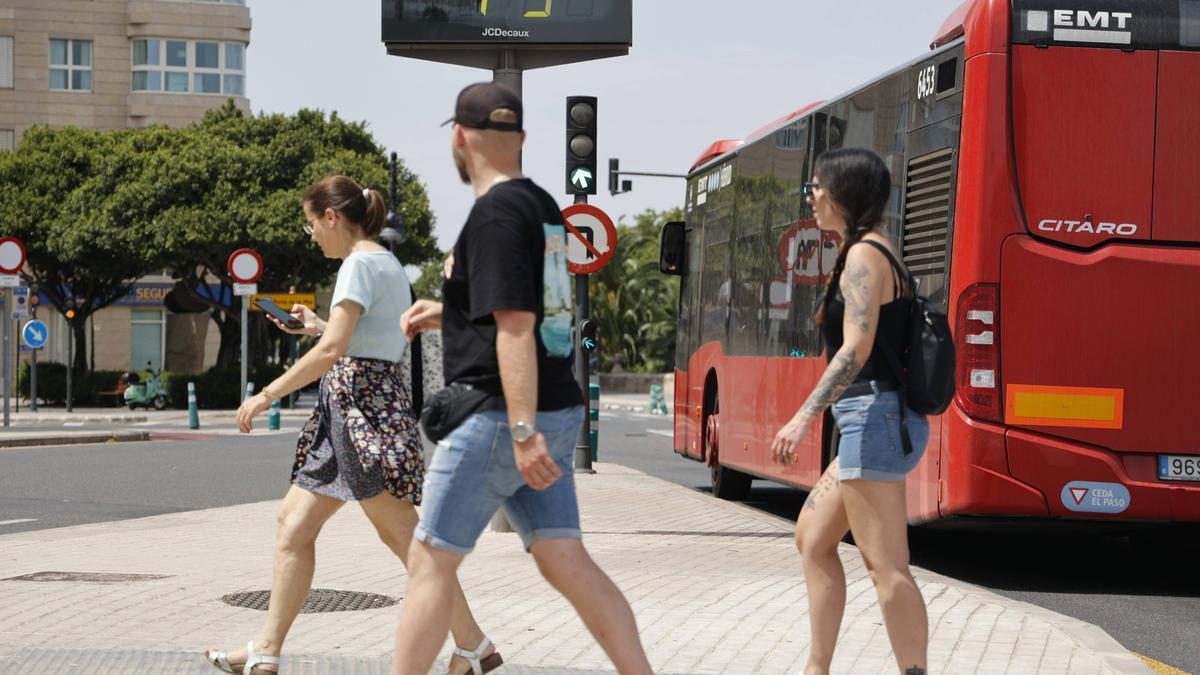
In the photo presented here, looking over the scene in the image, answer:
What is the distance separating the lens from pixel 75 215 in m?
48.9

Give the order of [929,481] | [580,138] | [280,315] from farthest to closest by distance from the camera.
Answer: [580,138] → [929,481] → [280,315]

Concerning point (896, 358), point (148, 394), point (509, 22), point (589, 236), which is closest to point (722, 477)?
point (589, 236)

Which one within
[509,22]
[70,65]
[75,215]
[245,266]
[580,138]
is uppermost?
[70,65]

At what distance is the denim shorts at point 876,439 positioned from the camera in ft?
17.8

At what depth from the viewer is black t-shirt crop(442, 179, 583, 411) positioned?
451 centimetres

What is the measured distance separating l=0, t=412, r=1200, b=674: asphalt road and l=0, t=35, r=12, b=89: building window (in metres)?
34.6

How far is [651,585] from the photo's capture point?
29.3 feet

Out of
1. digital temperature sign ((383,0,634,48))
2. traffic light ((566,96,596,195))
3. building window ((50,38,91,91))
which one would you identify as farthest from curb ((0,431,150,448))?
building window ((50,38,91,91))

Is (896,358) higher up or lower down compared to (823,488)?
higher up

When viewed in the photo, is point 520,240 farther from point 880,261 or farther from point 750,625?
point 750,625

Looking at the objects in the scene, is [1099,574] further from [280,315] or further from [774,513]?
[280,315]

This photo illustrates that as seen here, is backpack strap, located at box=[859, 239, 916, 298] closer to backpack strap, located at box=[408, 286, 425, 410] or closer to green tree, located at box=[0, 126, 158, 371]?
backpack strap, located at box=[408, 286, 425, 410]

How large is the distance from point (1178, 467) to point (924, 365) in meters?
4.68

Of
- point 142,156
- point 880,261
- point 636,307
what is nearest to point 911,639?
point 880,261
